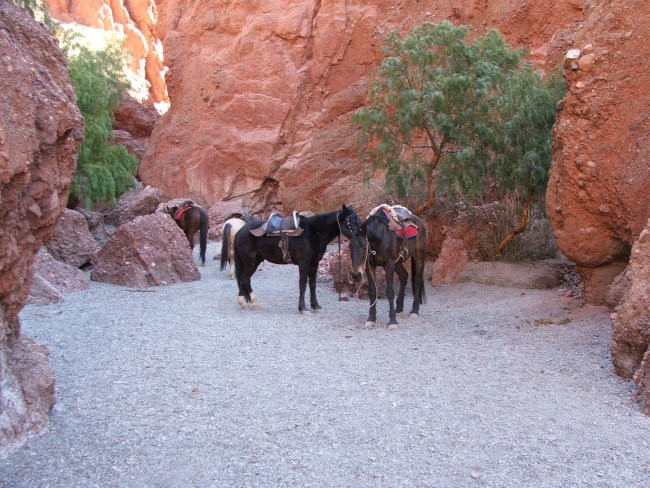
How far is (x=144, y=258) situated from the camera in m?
11.6

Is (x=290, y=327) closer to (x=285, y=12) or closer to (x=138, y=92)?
(x=285, y=12)

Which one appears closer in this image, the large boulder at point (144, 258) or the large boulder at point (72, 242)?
the large boulder at point (144, 258)

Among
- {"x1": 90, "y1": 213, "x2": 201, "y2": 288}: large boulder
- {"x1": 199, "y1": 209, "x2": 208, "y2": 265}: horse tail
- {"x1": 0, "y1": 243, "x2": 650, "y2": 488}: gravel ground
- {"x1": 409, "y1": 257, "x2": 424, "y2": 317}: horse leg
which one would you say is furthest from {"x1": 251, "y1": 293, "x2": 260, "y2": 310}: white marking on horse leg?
{"x1": 199, "y1": 209, "x2": 208, "y2": 265}: horse tail

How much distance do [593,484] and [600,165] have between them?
5274mm

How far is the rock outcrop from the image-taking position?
24.3ft

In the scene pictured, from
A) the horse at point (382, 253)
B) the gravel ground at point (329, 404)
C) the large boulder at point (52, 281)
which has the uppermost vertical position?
the horse at point (382, 253)

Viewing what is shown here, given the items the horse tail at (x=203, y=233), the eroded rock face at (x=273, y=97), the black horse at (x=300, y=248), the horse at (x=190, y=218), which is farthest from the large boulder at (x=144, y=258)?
the eroded rock face at (x=273, y=97)

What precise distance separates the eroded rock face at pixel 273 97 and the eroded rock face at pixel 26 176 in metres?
16.6

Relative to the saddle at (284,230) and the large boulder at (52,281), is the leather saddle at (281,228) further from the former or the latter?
the large boulder at (52,281)

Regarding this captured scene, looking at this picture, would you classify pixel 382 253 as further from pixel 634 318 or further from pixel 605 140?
pixel 634 318

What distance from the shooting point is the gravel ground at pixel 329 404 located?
3.77 metres

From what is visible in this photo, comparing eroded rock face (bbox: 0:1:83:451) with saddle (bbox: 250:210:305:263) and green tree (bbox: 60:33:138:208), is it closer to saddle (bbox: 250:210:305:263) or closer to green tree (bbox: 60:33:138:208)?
saddle (bbox: 250:210:305:263)

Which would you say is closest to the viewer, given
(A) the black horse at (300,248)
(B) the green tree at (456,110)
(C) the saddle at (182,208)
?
(A) the black horse at (300,248)

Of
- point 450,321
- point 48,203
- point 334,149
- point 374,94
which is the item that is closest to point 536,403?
point 450,321
